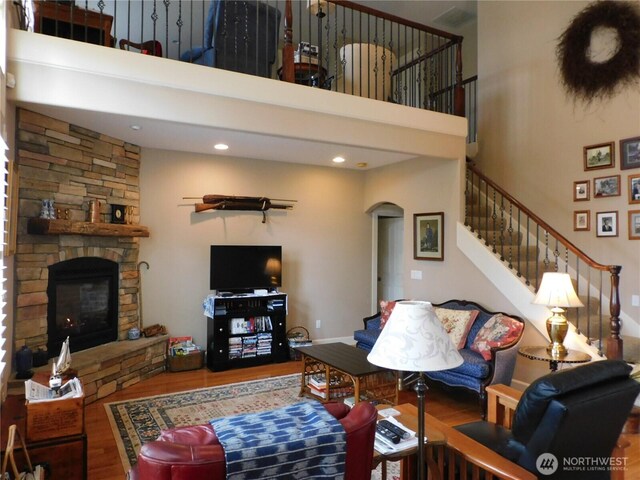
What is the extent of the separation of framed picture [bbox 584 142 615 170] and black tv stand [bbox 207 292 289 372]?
3.94 meters

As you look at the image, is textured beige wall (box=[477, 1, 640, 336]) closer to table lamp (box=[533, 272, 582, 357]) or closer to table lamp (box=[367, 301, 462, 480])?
table lamp (box=[533, 272, 582, 357])

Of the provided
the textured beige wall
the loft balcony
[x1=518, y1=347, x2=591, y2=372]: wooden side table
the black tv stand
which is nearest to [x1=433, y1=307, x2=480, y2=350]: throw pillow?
[x1=518, y1=347, x2=591, y2=372]: wooden side table

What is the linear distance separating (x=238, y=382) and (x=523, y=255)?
375cm

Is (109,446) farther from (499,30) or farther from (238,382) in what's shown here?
(499,30)

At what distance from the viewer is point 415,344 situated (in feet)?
5.83

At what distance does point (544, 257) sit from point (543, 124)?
165 cm

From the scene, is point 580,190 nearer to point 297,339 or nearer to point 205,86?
point 297,339

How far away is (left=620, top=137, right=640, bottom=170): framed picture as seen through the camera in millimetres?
4367

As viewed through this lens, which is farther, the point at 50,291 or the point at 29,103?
the point at 50,291

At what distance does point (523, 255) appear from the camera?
17.5 ft

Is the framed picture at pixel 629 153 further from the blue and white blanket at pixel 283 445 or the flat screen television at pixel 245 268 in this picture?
the blue and white blanket at pixel 283 445

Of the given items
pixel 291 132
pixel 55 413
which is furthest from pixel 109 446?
pixel 291 132

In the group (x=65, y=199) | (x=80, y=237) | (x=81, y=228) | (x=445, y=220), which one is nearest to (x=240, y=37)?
(x=65, y=199)

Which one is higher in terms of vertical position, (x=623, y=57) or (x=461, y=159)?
(x=623, y=57)
